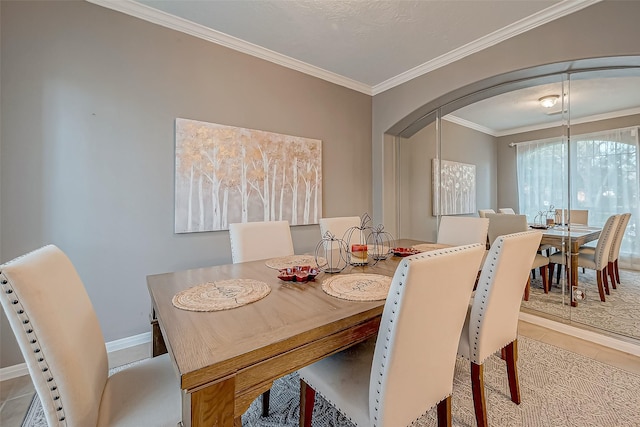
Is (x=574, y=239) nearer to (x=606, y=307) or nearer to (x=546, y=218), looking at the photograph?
(x=546, y=218)

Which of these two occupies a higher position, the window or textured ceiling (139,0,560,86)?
textured ceiling (139,0,560,86)

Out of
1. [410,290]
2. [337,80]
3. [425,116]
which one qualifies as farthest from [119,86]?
[425,116]

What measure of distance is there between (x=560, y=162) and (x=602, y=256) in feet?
3.07

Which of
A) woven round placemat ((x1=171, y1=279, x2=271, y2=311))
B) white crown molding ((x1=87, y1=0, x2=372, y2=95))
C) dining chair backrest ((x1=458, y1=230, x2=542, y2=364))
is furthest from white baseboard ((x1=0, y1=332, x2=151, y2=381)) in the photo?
white crown molding ((x1=87, y1=0, x2=372, y2=95))

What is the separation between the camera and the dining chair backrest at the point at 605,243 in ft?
7.91

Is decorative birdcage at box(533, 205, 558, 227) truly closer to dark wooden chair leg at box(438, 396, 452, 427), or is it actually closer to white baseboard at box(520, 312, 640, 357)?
white baseboard at box(520, 312, 640, 357)

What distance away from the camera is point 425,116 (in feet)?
11.5

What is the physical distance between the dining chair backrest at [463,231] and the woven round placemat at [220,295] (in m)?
1.90

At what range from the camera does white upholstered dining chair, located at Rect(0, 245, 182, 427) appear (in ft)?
2.32

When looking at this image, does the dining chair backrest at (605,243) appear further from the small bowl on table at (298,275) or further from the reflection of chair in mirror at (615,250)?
the small bowl on table at (298,275)

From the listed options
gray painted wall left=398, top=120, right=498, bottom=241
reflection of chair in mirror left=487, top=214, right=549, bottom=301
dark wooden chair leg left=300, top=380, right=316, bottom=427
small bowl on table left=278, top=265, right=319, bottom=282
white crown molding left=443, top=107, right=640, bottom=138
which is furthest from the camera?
gray painted wall left=398, top=120, right=498, bottom=241

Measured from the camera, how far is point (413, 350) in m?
0.88

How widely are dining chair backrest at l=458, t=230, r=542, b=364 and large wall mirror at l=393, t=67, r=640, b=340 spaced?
1669 millimetres

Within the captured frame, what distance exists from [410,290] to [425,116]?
3.28 meters
